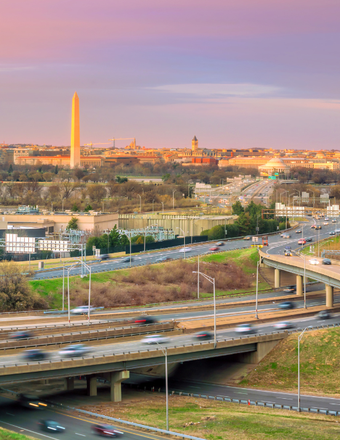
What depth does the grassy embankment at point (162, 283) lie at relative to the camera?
60500 mm

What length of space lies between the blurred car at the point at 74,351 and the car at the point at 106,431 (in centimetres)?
700

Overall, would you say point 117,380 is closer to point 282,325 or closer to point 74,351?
point 74,351

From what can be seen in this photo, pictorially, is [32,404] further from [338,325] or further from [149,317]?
[338,325]

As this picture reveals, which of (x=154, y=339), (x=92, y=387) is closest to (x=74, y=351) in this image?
(x=92, y=387)

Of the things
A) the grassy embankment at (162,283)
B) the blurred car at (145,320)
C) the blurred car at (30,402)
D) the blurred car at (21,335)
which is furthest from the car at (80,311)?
the blurred car at (30,402)

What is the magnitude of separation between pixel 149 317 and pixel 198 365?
18.5 feet

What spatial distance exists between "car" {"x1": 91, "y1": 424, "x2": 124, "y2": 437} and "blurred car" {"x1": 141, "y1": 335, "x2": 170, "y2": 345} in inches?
413

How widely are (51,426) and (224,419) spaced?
8.16 metres

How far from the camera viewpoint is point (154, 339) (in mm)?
42469

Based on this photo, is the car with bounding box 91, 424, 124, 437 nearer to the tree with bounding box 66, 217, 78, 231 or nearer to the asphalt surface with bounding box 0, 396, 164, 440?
the asphalt surface with bounding box 0, 396, 164, 440

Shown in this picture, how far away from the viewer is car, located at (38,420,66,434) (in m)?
31.7

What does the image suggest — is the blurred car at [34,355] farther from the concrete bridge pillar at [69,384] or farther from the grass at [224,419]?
the grass at [224,419]

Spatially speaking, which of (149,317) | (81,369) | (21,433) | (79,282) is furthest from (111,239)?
(21,433)

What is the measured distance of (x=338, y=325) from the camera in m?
48.4
